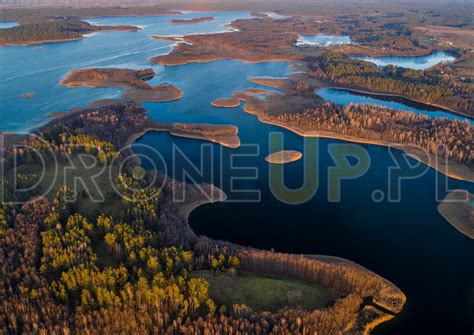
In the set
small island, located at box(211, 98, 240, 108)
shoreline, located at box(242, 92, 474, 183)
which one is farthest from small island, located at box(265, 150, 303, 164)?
small island, located at box(211, 98, 240, 108)

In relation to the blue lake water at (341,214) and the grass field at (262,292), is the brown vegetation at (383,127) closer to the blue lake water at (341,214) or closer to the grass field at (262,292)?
the blue lake water at (341,214)

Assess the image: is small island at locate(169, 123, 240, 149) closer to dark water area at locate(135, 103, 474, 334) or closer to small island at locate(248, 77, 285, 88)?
dark water area at locate(135, 103, 474, 334)

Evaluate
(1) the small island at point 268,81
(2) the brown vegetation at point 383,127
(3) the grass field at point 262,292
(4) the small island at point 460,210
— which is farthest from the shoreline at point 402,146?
(3) the grass field at point 262,292

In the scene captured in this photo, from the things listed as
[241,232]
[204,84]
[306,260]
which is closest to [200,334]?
[306,260]

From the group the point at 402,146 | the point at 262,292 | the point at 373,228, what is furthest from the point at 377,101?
the point at 262,292

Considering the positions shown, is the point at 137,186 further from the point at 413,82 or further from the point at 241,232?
the point at 413,82
